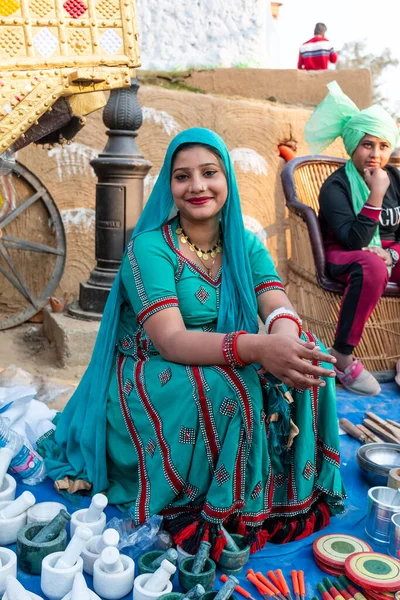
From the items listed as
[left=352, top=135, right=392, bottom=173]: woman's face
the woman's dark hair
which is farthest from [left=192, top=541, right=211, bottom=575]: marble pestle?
the woman's dark hair

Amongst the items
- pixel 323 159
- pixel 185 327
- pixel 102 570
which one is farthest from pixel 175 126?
pixel 102 570

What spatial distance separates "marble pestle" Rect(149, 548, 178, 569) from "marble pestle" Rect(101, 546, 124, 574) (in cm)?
11

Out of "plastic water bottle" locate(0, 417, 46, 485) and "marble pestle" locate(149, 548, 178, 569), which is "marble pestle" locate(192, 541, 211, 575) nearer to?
"marble pestle" locate(149, 548, 178, 569)

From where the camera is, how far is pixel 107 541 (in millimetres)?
1819

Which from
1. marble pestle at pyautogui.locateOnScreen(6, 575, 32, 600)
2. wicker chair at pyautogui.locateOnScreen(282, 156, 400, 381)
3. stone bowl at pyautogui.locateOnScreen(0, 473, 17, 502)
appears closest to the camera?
marble pestle at pyautogui.locateOnScreen(6, 575, 32, 600)

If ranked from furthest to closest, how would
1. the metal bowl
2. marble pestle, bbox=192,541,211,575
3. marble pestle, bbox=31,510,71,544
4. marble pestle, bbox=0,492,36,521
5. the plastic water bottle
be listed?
the metal bowl < the plastic water bottle < marble pestle, bbox=0,492,36,521 < marble pestle, bbox=31,510,71,544 < marble pestle, bbox=192,541,211,575

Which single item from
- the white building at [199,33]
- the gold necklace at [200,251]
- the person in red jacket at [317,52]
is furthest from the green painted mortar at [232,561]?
the person in red jacket at [317,52]

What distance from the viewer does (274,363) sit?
6.15ft

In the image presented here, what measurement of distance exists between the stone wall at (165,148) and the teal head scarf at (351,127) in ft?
5.43

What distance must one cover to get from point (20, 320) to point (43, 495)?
246 cm

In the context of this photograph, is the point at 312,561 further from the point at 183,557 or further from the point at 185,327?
the point at 185,327

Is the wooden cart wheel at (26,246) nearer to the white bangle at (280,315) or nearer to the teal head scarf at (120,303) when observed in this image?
the teal head scarf at (120,303)

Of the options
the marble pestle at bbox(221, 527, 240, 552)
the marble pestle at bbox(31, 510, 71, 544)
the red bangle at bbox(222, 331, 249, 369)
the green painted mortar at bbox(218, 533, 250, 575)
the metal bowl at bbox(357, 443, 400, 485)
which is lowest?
the metal bowl at bbox(357, 443, 400, 485)

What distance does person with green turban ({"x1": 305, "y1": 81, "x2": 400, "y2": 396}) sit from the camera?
11.6 feet
